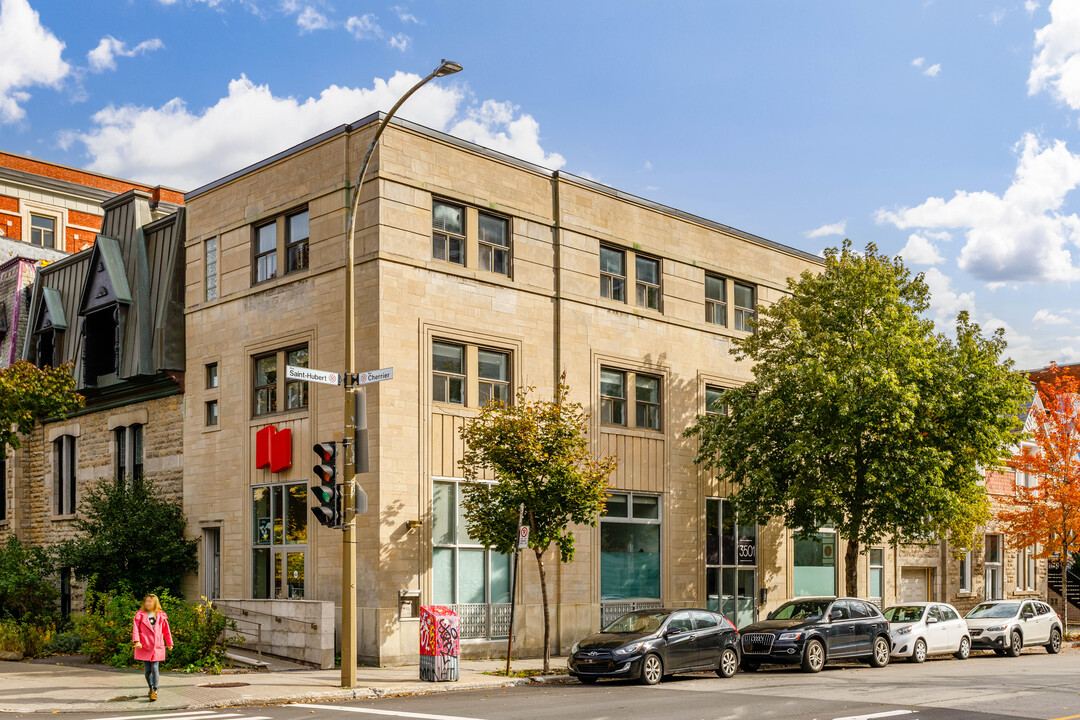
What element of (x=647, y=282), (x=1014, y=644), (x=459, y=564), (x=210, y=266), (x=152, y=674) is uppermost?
(x=210, y=266)

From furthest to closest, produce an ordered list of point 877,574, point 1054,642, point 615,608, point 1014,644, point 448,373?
point 877,574, point 1054,642, point 1014,644, point 615,608, point 448,373

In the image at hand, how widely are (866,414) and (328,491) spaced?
1402 cm

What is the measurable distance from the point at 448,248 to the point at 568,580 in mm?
8344

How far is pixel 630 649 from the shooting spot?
20.1 meters

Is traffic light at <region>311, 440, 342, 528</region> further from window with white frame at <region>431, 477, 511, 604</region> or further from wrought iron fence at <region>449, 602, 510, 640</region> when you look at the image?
wrought iron fence at <region>449, 602, 510, 640</region>

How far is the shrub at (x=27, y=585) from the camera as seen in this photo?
92.3 feet

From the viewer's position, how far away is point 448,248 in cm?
2577

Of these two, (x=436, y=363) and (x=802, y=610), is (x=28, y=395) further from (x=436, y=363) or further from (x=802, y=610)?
(x=802, y=610)

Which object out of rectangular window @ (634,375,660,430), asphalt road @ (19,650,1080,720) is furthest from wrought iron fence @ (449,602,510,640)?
rectangular window @ (634,375,660,430)

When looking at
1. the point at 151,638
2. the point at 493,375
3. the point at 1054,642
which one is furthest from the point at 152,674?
the point at 1054,642

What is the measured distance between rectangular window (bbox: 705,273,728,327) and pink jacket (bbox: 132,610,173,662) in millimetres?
19067

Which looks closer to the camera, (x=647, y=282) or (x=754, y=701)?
(x=754, y=701)

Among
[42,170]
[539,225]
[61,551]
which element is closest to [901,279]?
[539,225]

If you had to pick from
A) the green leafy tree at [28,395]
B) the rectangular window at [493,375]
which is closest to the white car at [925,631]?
the rectangular window at [493,375]
